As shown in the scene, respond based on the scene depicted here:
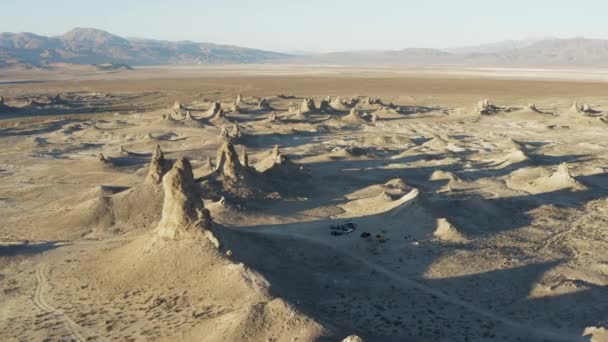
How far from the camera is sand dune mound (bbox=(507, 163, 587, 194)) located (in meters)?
42.7

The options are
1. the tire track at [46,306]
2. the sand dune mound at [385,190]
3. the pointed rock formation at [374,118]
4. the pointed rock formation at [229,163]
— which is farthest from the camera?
the pointed rock formation at [374,118]

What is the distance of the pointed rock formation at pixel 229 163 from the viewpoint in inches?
1567

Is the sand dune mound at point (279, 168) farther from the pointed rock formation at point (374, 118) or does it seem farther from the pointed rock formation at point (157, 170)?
the pointed rock formation at point (374, 118)

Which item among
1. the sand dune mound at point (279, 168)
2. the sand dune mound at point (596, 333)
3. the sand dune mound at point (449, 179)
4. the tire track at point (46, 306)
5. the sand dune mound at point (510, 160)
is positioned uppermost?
the sand dune mound at point (279, 168)

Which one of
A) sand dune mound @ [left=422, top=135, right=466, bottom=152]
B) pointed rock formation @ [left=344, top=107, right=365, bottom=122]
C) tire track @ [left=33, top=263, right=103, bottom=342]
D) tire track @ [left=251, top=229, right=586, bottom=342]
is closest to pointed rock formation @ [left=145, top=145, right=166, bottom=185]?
tire track @ [left=33, top=263, right=103, bottom=342]

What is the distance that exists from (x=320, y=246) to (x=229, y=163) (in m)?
12.9

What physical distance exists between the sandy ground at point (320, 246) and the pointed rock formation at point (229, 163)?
1.37 m

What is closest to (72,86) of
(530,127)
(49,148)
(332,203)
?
(49,148)

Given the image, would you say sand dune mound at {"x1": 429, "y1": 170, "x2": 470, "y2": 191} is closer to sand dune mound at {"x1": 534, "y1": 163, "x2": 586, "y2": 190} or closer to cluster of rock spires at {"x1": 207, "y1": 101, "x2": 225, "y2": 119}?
sand dune mound at {"x1": 534, "y1": 163, "x2": 586, "y2": 190}

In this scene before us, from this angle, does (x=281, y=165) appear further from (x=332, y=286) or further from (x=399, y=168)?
(x=332, y=286)

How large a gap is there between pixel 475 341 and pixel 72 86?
171m

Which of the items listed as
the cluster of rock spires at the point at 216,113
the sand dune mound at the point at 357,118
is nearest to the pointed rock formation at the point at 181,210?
the cluster of rock spires at the point at 216,113

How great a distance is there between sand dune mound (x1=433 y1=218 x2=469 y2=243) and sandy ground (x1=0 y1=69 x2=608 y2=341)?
0.78ft

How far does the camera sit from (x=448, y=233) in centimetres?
3212
